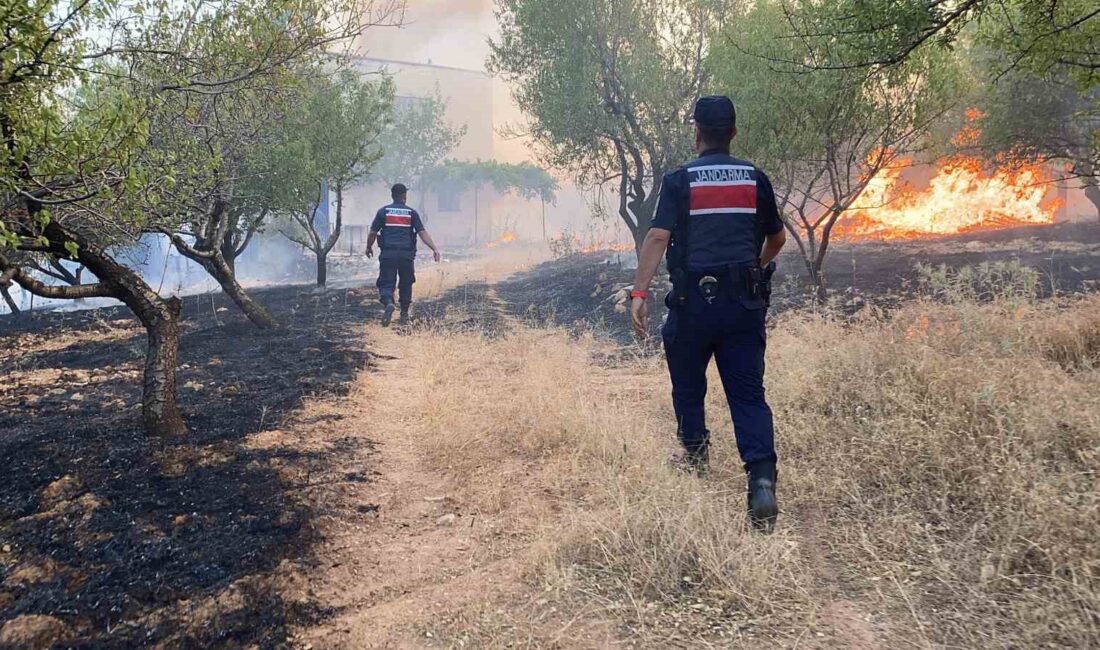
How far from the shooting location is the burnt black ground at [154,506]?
271cm

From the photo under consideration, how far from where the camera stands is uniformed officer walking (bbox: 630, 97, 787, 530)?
339 centimetres

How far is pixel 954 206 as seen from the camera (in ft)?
63.8

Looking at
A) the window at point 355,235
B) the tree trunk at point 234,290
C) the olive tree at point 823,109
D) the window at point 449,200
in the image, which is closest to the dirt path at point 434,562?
the tree trunk at point 234,290

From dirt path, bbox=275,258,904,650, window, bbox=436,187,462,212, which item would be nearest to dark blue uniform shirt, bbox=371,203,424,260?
dirt path, bbox=275,258,904,650

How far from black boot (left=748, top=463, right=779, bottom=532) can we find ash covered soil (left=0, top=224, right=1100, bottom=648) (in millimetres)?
2175

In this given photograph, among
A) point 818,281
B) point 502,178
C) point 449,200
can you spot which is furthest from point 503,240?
point 818,281

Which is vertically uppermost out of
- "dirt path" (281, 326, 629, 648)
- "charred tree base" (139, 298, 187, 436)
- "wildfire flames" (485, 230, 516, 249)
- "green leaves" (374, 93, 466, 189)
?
"green leaves" (374, 93, 466, 189)

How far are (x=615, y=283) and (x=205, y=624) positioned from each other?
40.2 ft

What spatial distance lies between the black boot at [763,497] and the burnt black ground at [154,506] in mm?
2186

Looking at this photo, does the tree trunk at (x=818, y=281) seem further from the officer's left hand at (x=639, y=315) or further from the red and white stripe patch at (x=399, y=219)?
the red and white stripe patch at (x=399, y=219)

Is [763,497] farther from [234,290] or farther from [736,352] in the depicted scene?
[234,290]

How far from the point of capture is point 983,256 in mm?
11953

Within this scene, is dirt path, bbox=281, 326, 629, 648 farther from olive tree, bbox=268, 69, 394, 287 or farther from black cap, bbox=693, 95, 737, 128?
olive tree, bbox=268, 69, 394, 287

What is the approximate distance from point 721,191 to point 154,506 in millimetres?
3803
